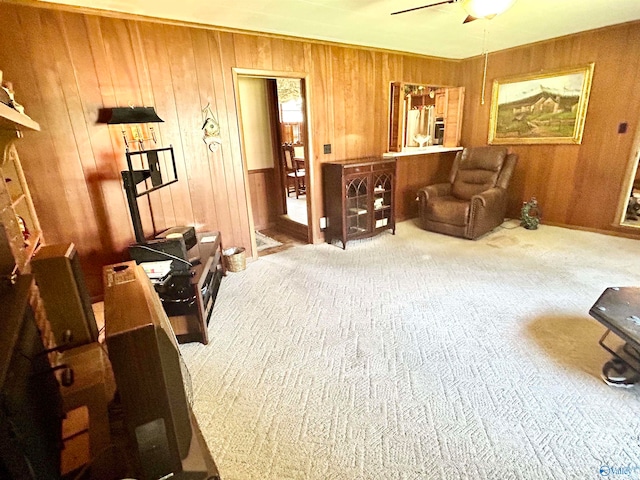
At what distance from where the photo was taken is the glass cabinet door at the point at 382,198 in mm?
4047

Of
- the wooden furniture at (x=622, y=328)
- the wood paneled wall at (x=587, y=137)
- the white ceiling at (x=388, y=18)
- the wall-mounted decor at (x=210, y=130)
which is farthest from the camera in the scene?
the wood paneled wall at (x=587, y=137)

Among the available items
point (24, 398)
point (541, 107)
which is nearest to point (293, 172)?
point (541, 107)

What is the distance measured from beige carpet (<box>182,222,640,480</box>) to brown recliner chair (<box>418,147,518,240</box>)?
782 millimetres

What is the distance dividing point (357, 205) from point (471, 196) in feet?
5.07

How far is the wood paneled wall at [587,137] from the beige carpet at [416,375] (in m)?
1.03

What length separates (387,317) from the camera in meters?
2.42

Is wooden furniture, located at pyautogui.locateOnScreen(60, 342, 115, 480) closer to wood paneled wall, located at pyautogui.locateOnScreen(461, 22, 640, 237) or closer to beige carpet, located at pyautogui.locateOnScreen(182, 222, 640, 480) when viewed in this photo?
beige carpet, located at pyautogui.locateOnScreen(182, 222, 640, 480)

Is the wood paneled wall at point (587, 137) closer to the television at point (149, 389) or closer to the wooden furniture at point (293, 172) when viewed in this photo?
the wooden furniture at point (293, 172)

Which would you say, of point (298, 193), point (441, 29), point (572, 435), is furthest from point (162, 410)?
point (298, 193)

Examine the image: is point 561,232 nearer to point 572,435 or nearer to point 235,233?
point 572,435

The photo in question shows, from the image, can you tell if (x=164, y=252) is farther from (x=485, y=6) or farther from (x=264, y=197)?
(x=264, y=197)

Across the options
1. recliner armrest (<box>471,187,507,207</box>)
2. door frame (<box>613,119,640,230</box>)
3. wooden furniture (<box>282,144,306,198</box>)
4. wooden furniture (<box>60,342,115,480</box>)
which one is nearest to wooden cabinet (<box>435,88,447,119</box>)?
recliner armrest (<box>471,187,507,207</box>)

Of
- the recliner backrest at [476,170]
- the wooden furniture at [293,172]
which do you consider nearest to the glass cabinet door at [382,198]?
the recliner backrest at [476,170]

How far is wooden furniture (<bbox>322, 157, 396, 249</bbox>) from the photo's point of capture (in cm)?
372
